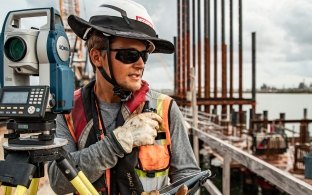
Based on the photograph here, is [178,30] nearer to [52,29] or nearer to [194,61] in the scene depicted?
[194,61]

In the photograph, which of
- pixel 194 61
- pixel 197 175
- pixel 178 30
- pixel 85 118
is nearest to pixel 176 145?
pixel 197 175

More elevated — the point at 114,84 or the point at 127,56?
the point at 127,56

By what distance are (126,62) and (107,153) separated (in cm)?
41

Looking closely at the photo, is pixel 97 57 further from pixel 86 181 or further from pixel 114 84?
pixel 86 181

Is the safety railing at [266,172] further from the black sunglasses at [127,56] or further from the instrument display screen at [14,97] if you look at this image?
the instrument display screen at [14,97]

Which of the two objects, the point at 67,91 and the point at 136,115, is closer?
the point at 67,91

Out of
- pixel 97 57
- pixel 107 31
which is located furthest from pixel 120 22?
pixel 97 57

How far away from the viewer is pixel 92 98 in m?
1.91

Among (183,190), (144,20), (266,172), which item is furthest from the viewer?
(266,172)

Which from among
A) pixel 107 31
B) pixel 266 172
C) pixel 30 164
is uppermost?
pixel 107 31

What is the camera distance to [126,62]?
1.76 meters

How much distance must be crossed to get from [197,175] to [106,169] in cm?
41

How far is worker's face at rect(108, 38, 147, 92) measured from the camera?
1.75m

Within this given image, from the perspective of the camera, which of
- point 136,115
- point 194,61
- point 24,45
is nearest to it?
point 24,45
